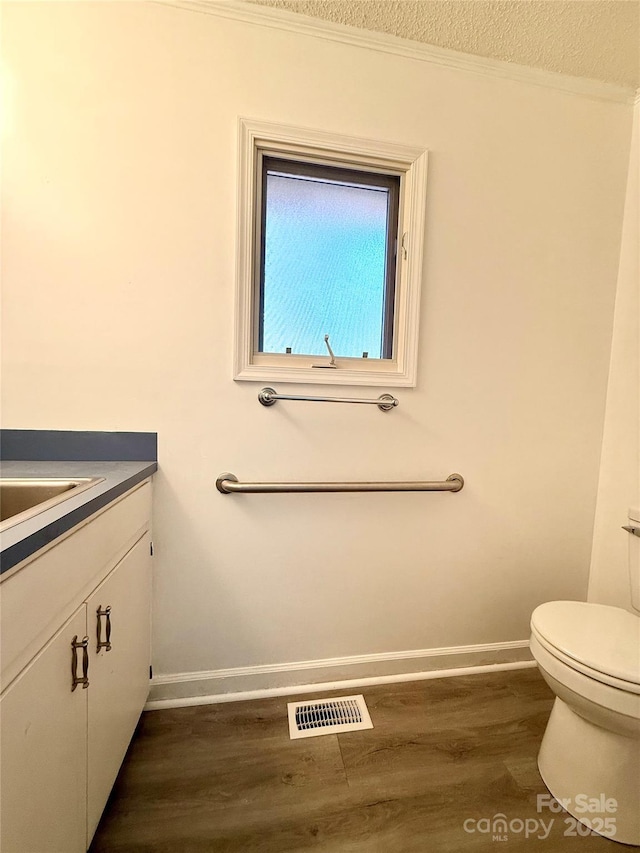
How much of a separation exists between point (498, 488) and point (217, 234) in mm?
1466

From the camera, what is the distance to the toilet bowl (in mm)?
962

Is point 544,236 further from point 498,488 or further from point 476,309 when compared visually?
point 498,488

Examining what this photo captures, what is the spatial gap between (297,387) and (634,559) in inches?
50.5

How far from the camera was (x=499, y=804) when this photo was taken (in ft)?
3.51

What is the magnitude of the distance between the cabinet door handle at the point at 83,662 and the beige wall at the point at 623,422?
1.85m

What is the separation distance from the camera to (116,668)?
983 millimetres

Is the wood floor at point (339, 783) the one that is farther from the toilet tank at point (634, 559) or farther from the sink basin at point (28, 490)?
the sink basin at point (28, 490)

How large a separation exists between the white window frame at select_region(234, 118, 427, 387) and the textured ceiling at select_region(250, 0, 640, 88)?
1.21ft

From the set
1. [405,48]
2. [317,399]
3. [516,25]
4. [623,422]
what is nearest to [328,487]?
[317,399]

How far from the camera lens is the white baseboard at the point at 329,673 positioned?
1394 mm

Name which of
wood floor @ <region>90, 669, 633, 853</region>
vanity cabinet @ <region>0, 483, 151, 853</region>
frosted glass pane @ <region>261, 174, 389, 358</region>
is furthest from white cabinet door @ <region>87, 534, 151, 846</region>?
frosted glass pane @ <region>261, 174, 389, 358</region>

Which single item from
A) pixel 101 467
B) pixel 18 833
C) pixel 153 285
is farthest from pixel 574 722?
pixel 153 285

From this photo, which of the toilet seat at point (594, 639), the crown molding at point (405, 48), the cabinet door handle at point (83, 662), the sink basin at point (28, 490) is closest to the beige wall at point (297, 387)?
the crown molding at point (405, 48)

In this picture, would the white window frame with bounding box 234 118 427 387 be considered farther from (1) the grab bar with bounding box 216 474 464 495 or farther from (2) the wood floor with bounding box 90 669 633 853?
(2) the wood floor with bounding box 90 669 633 853
